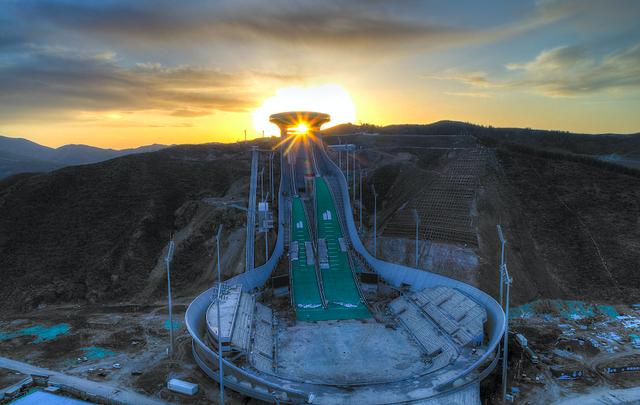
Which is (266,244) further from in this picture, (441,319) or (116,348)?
(441,319)

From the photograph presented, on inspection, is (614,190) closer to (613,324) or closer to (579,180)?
(579,180)

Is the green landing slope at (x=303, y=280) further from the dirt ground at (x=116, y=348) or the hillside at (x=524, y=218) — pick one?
the dirt ground at (x=116, y=348)

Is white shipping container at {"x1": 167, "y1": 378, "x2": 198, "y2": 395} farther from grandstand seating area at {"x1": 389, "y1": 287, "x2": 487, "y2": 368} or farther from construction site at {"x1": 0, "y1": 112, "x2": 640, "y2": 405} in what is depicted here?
grandstand seating area at {"x1": 389, "y1": 287, "x2": 487, "y2": 368}

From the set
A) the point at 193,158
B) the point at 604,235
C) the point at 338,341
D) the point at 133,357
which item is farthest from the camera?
the point at 193,158

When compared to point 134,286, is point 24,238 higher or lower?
higher

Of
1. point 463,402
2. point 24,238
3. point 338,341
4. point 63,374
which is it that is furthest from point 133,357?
point 24,238

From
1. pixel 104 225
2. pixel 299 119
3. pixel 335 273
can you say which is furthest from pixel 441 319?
pixel 299 119

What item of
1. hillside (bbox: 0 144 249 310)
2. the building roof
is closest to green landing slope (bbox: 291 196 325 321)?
hillside (bbox: 0 144 249 310)
